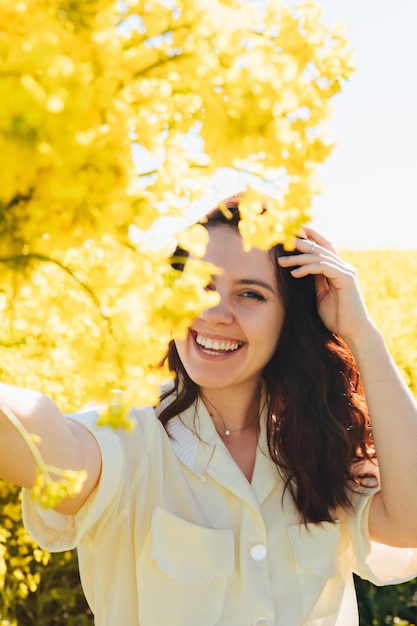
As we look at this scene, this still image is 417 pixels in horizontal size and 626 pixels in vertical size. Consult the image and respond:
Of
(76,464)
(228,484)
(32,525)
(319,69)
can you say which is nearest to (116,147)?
(319,69)

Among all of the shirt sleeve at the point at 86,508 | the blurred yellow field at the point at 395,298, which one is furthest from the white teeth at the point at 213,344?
the blurred yellow field at the point at 395,298

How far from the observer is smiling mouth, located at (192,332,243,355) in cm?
179

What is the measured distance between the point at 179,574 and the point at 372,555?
0.61m

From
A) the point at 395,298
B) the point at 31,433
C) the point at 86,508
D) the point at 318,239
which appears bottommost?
the point at 86,508

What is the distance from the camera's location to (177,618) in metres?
1.70

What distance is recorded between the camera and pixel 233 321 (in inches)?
71.4

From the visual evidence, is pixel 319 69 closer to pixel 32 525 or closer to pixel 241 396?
pixel 32 525

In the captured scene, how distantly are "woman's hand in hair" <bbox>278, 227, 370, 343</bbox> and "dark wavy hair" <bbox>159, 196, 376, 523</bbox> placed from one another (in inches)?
4.1

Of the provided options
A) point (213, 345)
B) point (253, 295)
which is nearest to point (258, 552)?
point (213, 345)

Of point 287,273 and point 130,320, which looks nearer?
point 130,320

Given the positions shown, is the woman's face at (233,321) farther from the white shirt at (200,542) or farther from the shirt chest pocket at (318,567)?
the shirt chest pocket at (318,567)

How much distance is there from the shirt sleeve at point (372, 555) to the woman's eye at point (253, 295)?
1.97 ft

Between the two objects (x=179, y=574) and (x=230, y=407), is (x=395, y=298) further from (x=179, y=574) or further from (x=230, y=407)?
(x=179, y=574)

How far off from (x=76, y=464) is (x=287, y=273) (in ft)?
2.86
